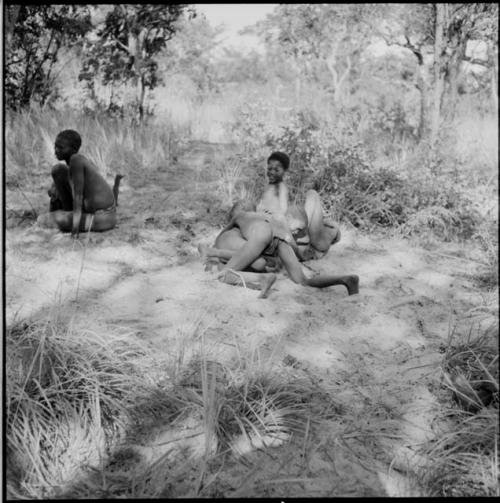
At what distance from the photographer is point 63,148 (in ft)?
16.0

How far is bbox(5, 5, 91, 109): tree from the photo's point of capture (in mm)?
7078

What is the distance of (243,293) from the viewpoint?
380cm

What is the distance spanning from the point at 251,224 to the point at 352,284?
820mm

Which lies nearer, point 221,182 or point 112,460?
point 112,460

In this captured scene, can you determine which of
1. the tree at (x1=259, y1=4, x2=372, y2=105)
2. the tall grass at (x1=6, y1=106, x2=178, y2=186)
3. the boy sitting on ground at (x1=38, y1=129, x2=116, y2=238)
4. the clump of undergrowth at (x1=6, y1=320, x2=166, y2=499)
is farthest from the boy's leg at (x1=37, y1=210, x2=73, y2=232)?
the tree at (x1=259, y1=4, x2=372, y2=105)

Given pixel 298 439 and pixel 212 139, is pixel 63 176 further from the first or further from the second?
Result: pixel 212 139

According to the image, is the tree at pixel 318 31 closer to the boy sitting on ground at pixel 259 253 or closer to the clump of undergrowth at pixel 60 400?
the boy sitting on ground at pixel 259 253

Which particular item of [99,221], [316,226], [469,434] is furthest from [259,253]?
[469,434]

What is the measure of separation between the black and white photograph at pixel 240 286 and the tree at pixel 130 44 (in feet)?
0.12

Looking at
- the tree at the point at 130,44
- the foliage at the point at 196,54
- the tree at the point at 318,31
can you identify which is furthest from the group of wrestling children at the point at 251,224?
the foliage at the point at 196,54

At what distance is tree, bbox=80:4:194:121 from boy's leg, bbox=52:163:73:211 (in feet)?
10.9

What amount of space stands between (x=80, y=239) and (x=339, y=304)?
219cm

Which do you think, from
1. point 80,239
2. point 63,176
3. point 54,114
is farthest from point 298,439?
point 54,114

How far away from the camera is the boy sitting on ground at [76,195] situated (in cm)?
489
